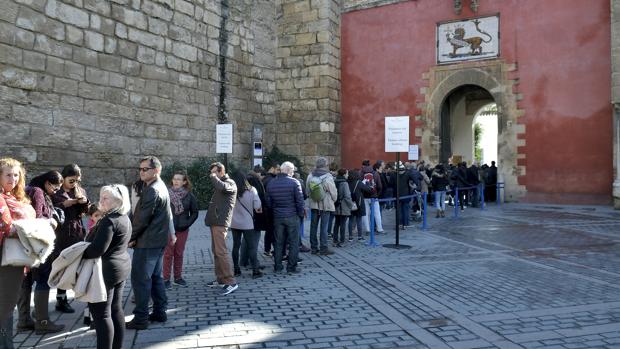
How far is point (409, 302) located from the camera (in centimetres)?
512

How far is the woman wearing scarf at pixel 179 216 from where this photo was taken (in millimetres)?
5730

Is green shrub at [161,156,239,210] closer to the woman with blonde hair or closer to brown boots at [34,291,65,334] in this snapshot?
brown boots at [34,291,65,334]

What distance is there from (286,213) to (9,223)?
3.54m

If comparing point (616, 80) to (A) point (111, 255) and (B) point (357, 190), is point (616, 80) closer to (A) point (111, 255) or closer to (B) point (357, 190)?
(B) point (357, 190)

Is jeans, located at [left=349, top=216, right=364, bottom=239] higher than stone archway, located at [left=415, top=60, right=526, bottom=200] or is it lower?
lower

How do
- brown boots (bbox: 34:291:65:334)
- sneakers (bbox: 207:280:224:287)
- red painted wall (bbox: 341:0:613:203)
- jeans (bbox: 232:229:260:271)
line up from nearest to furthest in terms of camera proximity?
brown boots (bbox: 34:291:65:334)
sneakers (bbox: 207:280:224:287)
jeans (bbox: 232:229:260:271)
red painted wall (bbox: 341:0:613:203)

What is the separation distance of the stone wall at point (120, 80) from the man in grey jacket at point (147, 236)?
5.85 meters

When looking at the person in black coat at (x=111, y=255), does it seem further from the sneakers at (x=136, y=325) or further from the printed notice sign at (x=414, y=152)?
the printed notice sign at (x=414, y=152)

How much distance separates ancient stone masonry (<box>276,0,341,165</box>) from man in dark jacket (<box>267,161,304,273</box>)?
32.6 feet

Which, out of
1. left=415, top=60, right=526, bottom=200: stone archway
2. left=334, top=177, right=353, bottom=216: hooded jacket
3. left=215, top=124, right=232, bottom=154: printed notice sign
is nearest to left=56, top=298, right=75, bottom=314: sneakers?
left=334, top=177, right=353, bottom=216: hooded jacket

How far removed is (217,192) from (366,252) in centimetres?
306

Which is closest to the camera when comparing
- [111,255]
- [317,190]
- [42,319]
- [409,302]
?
[111,255]

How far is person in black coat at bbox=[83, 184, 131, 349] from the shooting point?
11.2 feet

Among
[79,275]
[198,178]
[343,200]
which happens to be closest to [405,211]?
[343,200]
